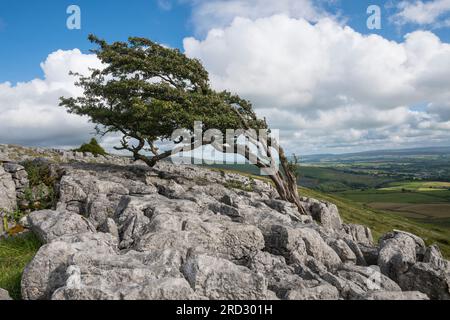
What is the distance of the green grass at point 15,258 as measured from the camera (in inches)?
440

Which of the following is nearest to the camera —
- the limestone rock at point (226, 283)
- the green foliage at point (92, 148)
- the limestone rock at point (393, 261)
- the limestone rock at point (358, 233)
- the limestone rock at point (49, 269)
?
the limestone rock at point (226, 283)

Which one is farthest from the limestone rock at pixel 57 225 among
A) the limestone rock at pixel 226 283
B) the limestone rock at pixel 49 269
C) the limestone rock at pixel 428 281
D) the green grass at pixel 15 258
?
the limestone rock at pixel 428 281

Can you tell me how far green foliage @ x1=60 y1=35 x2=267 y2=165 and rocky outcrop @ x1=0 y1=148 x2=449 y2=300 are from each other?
1027cm

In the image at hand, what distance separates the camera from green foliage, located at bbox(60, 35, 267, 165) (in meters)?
30.1

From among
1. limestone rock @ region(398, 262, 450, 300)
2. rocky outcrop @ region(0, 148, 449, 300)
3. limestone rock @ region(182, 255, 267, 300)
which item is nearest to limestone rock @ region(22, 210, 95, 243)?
rocky outcrop @ region(0, 148, 449, 300)

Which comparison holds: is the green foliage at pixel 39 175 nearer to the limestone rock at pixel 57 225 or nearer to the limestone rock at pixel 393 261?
the limestone rock at pixel 57 225

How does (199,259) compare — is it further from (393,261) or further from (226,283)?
(393,261)

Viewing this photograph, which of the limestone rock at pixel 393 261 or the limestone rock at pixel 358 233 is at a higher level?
the limestone rock at pixel 393 261

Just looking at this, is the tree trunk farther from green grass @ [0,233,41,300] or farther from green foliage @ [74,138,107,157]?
green foliage @ [74,138,107,157]

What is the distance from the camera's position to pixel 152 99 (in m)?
29.7

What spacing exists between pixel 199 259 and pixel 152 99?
72.7 ft

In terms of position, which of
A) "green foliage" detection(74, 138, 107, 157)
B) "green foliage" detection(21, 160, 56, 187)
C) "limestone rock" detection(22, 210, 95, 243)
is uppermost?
"green foliage" detection(74, 138, 107, 157)

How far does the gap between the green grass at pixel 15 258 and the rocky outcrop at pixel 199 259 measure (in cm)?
88

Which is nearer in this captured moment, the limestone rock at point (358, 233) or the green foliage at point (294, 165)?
the limestone rock at point (358, 233)
